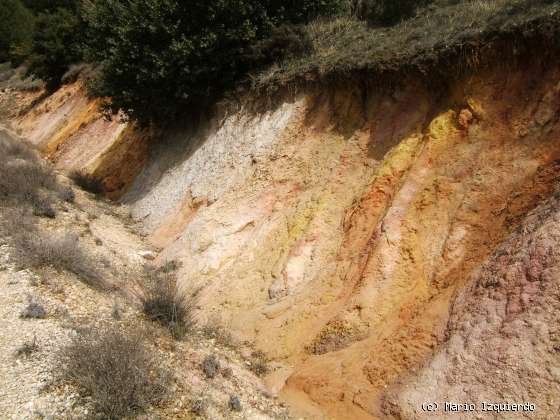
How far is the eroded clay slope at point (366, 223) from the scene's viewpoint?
573 cm

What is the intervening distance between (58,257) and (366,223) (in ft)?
14.5

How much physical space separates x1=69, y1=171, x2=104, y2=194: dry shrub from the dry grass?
21.7 ft

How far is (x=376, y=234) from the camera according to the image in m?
6.66

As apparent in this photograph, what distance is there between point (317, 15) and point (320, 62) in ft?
11.5

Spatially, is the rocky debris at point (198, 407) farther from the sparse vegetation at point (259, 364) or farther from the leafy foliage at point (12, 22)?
the leafy foliage at point (12, 22)

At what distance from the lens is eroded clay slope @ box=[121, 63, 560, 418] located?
5734mm

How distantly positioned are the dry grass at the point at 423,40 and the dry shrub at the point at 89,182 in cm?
661

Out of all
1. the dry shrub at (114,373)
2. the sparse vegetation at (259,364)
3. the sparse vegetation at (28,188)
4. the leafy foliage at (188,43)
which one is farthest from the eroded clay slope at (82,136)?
the dry shrub at (114,373)

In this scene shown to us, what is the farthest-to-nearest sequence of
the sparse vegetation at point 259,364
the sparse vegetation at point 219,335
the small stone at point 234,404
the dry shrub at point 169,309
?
1. the sparse vegetation at point 219,335
2. the dry shrub at point 169,309
3. the sparse vegetation at point 259,364
4. the small stone at point 234,404

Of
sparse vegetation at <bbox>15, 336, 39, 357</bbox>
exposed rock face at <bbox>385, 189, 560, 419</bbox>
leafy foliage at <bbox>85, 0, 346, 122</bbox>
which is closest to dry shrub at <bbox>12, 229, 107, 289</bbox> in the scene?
sparse vegetation at <bbox>15, 336, 39, 357</bbox>

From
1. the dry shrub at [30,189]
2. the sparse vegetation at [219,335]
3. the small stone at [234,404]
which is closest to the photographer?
the small stone at [234,404]

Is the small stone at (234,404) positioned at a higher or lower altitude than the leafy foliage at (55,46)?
lower

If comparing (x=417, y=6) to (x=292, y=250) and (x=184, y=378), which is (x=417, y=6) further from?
(x=184, y=378)

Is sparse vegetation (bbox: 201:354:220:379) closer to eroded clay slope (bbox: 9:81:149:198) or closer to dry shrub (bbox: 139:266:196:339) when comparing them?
dry shrub (bbox: 139:266:196:339)
